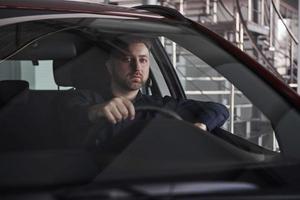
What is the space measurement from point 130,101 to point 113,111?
13 centimetres

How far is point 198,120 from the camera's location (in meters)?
2.27

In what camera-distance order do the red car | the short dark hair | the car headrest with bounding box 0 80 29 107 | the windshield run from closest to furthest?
the red car < the windshield < the car headrest with bounding box 0 80 29 107 < the short dark hair

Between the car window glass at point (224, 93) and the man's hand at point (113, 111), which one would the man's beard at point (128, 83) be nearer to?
the man's hand at point (113, 111)

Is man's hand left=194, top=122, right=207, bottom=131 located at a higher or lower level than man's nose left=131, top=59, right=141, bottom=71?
lower

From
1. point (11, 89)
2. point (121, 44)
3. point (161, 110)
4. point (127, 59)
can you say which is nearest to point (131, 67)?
point (127, 59)

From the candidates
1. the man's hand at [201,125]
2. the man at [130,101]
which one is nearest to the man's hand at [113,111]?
the man at [130,101]

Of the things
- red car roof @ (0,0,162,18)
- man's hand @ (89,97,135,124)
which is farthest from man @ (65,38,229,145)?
red car roof @ (0,0,162,18)

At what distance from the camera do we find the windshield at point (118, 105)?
71.9 inches

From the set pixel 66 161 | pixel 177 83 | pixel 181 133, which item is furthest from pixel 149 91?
pixel 66 161

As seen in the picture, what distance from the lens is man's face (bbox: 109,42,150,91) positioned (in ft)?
7.26

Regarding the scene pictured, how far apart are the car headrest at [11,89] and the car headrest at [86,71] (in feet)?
0.54

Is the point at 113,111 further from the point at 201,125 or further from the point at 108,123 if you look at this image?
the point at 201,125

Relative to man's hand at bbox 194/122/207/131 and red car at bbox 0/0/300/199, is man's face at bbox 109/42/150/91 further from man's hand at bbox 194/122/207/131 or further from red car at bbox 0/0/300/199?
man's hand at bbox 194/122/207/131

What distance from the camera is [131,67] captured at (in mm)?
2316
